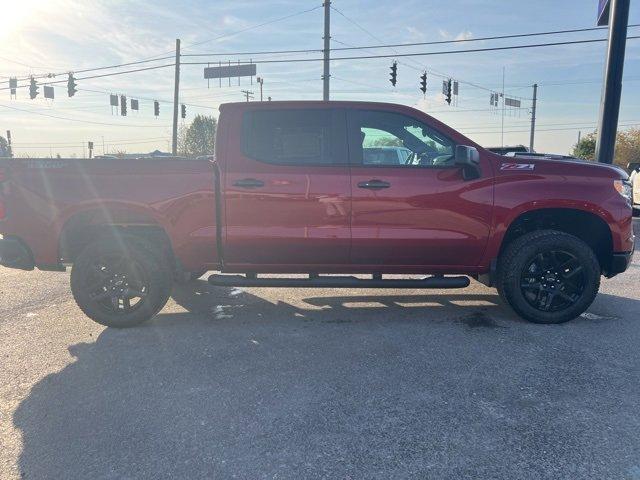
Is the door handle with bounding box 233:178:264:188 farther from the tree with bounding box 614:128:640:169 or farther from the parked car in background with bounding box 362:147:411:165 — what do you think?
the tree with bounding box 614:128:640:169

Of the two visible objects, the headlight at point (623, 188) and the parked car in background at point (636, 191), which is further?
the parked car in background at point (636, 191)

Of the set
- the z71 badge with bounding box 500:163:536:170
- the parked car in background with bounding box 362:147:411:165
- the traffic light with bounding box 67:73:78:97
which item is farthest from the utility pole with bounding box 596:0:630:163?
the traffic light with bounding box 67:73:78:97

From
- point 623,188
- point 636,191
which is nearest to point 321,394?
point 623,188

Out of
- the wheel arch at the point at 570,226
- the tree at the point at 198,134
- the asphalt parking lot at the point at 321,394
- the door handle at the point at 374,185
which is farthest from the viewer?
the tree at the point at 198,134

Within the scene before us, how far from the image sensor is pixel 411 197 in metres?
4.38

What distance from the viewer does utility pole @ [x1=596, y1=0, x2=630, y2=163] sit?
35.7ft

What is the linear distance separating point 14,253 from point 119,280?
3.16 ft

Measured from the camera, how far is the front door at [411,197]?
4367 mm

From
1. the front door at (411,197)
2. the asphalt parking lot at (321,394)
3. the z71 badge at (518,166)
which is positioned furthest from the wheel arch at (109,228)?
the z71 badge at (518,166)

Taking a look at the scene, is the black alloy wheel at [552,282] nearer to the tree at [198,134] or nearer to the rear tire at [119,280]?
the rear tire at [119,280]

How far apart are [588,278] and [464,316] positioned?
119 cm

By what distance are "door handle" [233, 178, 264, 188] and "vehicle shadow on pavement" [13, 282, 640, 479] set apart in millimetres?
1336

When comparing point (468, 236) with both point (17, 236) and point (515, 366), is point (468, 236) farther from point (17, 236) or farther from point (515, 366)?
point (17, 236)

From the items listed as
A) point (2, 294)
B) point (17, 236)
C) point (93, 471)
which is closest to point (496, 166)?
point (93, 471)
